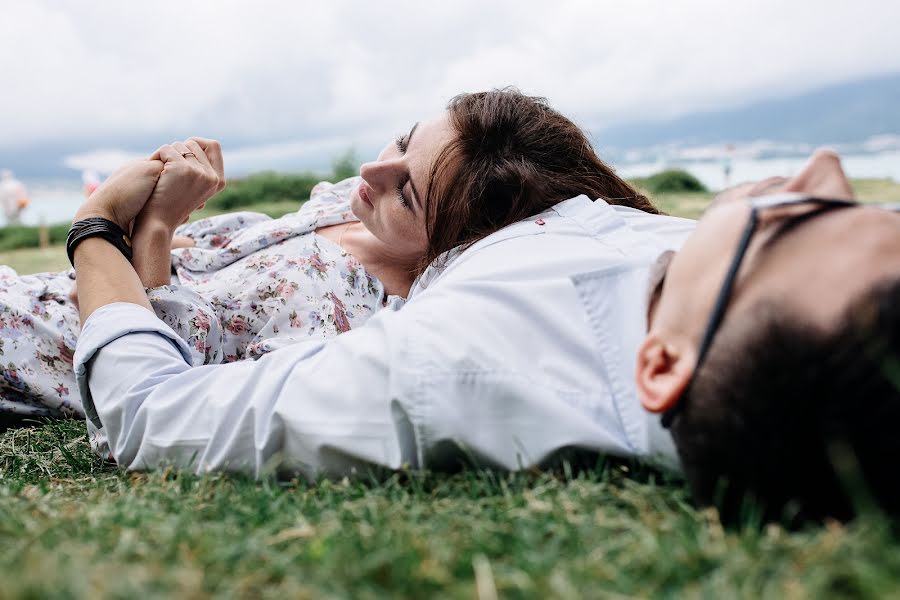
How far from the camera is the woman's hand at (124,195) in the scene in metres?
2.16

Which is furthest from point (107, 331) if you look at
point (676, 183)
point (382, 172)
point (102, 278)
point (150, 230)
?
point (676, 183)

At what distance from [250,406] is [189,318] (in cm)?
75

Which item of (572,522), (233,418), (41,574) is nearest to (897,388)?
(572,522)

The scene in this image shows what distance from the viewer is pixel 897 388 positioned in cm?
92

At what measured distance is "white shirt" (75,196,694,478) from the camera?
1.35m

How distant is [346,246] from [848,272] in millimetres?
1856

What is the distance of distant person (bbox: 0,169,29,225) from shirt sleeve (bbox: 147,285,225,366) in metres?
8.22

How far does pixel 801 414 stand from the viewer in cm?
97

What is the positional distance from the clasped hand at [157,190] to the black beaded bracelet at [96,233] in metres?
0.04

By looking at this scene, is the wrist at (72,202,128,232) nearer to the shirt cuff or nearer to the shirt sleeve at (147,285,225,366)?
the shirt sleeve at (147,285,225,366)

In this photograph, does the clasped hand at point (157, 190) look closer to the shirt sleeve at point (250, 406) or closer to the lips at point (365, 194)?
the lips at point (365, 194)

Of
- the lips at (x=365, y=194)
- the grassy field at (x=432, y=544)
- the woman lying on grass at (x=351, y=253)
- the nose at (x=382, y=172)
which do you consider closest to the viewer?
the grassy field at (x=432, y=544)

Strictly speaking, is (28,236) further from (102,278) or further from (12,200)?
(102,278)

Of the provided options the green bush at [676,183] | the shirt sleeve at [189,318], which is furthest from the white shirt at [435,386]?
the green bush at [676,183]
